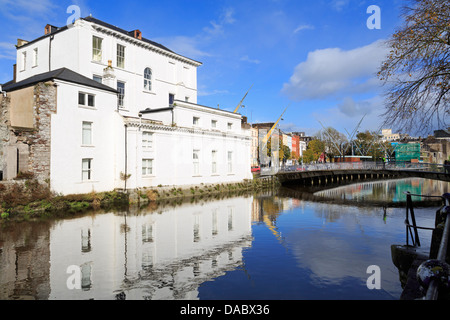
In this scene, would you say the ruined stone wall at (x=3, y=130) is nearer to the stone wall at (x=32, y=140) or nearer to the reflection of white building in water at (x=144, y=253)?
the stone wall at (x=32, y=140)

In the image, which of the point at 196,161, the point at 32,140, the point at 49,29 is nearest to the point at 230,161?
the point at 196,161

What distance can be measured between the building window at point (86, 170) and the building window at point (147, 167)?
16.9 ft

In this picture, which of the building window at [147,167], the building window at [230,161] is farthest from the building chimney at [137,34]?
the building window at [230,161]

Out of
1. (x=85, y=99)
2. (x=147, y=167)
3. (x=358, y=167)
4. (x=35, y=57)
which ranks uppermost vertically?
(x=35, y=57)

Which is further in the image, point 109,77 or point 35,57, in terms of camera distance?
point 35,57

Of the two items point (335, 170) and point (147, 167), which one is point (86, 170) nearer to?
point (147, 167)

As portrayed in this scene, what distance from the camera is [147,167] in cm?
3108

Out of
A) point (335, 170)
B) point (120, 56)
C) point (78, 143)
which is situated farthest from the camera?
point (335, 170)

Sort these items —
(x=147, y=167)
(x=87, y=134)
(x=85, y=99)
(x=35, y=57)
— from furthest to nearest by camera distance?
(x=35, y=57)
(x=147, y=167)
(x=87, y=134)
(x=85, y=99)

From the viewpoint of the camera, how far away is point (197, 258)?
12.1m

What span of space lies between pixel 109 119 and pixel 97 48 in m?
11.1

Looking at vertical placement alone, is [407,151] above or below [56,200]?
above

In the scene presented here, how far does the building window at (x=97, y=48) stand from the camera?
113ft
